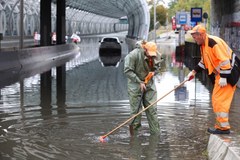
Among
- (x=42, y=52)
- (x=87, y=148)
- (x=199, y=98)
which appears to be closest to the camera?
(x=87, y=148)

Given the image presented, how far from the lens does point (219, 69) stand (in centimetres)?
754

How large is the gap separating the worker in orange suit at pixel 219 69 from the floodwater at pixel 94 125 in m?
0.65

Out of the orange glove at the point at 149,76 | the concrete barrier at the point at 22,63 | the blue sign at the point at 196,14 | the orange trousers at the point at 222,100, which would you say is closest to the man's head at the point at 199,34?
the orange trousers at the point at 222,100

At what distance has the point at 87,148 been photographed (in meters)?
8.22

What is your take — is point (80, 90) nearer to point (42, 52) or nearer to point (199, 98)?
point (199, 98)

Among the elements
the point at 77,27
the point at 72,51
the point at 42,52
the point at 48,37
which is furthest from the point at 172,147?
the point at 77,27

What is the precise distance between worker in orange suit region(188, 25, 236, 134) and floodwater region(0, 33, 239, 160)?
2.14 ft

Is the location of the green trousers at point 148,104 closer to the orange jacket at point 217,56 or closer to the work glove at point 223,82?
the orange jacket at point 217,56

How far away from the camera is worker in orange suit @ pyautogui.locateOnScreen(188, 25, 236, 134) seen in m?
7.49

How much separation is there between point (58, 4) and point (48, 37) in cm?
788

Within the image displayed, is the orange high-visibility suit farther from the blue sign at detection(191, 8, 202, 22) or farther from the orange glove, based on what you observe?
the blue sign at detection(191, 8, 202, 22)

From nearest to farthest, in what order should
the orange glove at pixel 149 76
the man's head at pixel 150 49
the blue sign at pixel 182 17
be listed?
the man's head at pixel 150 49 < the orange glove at pixel 149 76 < the blue sign at pixel 182 17

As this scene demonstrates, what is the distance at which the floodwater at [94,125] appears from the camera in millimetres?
7918

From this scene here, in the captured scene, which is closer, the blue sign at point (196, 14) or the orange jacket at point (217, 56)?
the orange jacket at point (217, 56)
